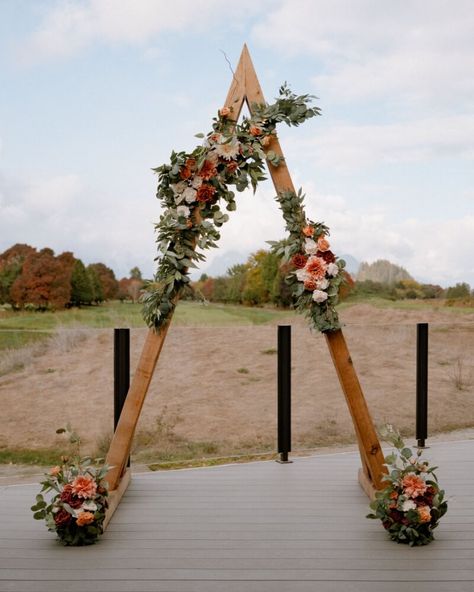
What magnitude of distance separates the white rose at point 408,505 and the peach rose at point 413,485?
30 mm

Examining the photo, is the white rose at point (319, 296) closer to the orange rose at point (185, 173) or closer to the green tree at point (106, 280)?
the orange rose at point (185, 173)

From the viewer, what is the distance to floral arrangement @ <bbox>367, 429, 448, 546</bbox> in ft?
9.48

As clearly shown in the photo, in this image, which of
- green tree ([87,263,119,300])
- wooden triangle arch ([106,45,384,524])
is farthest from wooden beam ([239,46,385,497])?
green tree ([87,263,119,300])

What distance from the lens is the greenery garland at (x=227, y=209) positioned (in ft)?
10.8

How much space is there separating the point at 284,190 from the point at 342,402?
19.8 ft

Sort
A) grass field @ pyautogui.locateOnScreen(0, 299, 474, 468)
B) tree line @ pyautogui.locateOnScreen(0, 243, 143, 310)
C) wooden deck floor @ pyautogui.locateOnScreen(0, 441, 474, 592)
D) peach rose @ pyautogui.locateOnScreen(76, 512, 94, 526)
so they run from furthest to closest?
1. tree line @ pyautogui.locateOnScreen(0, 243, 143, 310)
2. grass field @ pyautogui.locateOnScreen(0, 299, 474, 468)
3. peach rose @ pyautogui.locateOnScreen(76, 512, 94, 526)
4. wooden deck floor @ pyautogui.locateOnScreen(0, 441, 474, 592)

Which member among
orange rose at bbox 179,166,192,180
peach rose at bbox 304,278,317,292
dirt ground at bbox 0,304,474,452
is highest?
orange rose at bbox 179,166,192,180

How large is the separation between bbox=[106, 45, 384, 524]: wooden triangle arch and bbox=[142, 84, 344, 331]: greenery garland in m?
0.05

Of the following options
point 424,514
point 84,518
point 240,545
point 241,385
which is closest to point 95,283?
point 241,385

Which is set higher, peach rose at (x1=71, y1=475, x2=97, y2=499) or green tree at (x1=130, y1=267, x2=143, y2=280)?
green tree at (x1=130, y1=267, x2=143, y2=280)

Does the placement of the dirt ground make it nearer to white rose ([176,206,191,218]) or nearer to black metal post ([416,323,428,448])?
black metal post ([416,323,428,448])

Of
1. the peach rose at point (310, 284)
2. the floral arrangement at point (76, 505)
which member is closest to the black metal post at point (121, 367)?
the floral arrangement at point (76, 505)

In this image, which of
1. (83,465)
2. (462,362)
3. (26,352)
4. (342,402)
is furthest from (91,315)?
(83,465)

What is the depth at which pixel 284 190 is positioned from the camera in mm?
3320
